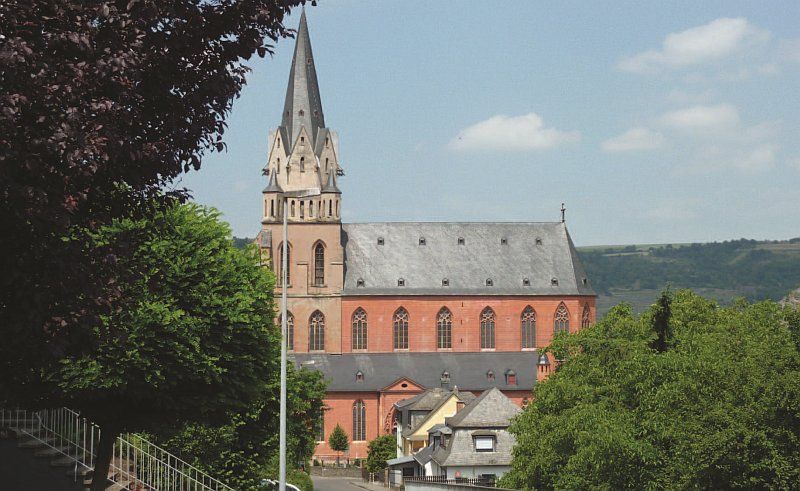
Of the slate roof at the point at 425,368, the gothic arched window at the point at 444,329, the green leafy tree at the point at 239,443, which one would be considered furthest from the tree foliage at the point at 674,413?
the gothic arched window at the point at 444,329

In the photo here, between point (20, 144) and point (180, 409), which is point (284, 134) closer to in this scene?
point (180, 409)

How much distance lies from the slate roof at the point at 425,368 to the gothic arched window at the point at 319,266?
5.96 meters

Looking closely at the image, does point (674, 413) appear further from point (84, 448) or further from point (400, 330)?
point (400, 330)

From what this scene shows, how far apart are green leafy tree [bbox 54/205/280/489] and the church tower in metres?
67.0

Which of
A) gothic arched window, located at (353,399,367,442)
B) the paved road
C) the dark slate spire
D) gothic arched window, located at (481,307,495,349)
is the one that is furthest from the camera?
gothic arched window, located at (481,307,495,349)

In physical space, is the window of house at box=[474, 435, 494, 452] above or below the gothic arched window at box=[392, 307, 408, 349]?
below

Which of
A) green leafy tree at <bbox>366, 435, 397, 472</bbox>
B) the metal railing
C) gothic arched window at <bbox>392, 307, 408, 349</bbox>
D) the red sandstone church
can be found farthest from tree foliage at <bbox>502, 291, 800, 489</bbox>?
gothic arched window at <bbox>392, 307, 408, 349</bbox>

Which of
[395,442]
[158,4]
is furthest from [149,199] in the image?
[395,442]

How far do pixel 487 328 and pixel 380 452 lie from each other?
51.2 feet

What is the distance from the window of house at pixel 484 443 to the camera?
74.0m

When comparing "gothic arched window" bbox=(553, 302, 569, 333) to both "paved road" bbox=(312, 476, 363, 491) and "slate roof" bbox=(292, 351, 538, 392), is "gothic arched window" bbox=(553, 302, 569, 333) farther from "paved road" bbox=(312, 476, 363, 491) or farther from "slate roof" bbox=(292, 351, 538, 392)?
"paved road" bbox=(312, 476, 363, 491)

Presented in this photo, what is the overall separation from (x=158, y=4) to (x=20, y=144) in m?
1.85

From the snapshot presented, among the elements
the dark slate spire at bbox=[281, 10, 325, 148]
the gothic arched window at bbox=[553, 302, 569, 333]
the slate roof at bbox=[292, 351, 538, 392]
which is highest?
the dark slate spire at bbox=[281, 10, 325, 148]

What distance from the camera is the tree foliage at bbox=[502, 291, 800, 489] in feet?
104
